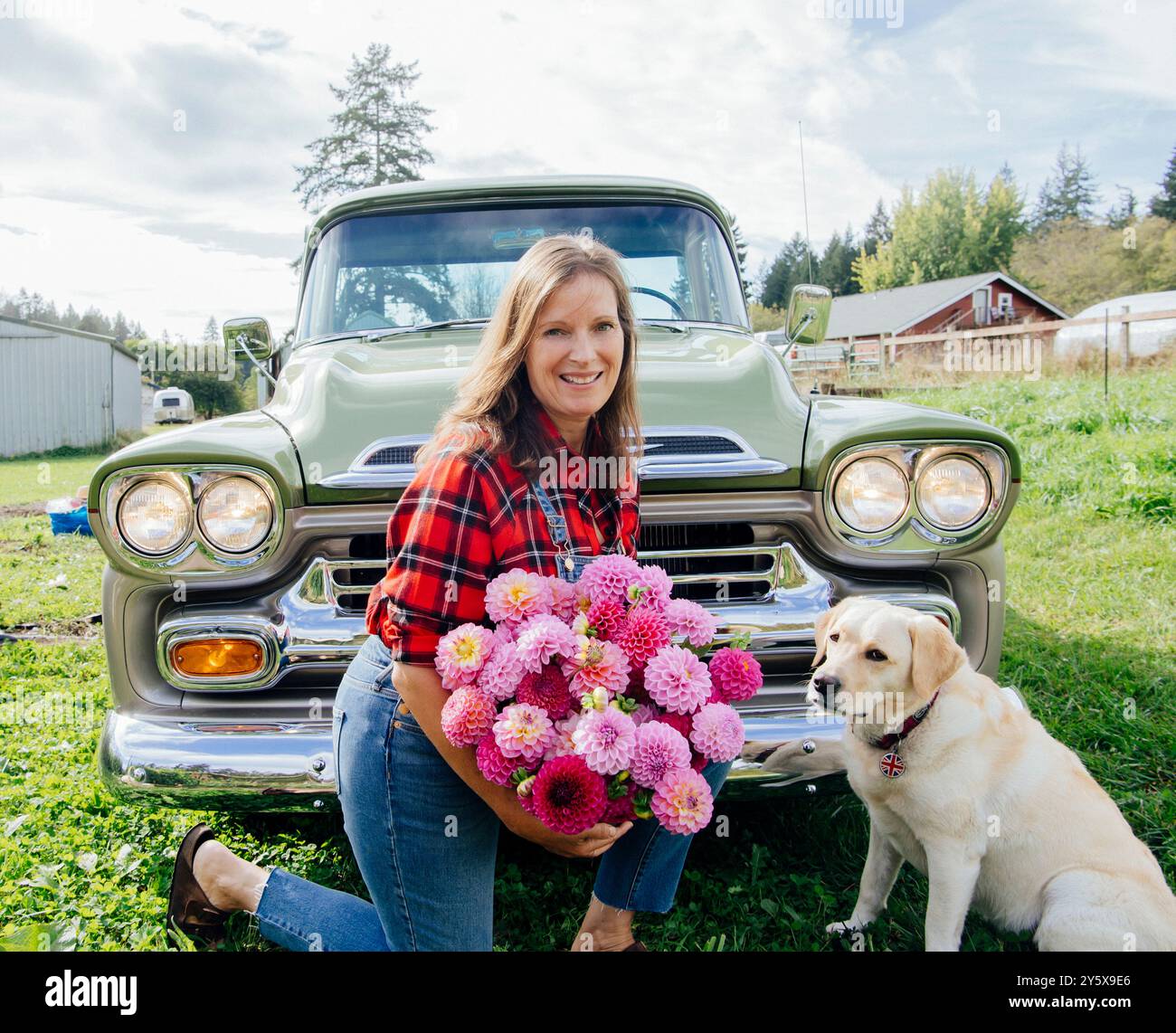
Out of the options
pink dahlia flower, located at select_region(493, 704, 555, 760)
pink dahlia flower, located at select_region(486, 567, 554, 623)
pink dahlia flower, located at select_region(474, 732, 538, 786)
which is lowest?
pink dahlia flower, located at select_region(474, 732, 538, 786)

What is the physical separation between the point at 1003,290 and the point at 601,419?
45.0 metres

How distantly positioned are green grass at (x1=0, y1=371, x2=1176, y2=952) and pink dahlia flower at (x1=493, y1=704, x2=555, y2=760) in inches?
43.4

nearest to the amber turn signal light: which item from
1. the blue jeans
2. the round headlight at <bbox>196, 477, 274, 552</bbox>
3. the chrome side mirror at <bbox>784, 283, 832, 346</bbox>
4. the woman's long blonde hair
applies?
the round headlight at <bbox>196, 477, 274, 552</bbox>

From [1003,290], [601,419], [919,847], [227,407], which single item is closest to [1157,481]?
[919,847]

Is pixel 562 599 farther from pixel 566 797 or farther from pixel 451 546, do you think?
pixel 566 797

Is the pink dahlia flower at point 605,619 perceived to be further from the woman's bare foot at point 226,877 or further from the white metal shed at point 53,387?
the white metal shed at point 53,387

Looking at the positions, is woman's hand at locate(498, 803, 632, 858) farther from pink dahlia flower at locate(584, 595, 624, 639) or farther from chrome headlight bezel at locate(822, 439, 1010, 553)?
chrome headlight bezel at locate(822, 439, 1010, 553)

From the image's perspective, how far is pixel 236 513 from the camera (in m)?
2.28

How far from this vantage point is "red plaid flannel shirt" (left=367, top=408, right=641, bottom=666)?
1.61 m

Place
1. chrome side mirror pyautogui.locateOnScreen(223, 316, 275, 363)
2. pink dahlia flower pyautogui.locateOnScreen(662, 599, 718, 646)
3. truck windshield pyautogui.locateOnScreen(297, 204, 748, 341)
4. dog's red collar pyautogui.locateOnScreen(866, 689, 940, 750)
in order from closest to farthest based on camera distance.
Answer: pink dahlia flower pyautogui.locateOnScreen(662, 599, 718, 646)
dog's red collar pyautogui.locateOnScreen(866, 689, 940, 750)
truck windshield pyautogui.locateOnScreen(297, 204, 748, 341)
chrome side mirror pyautogui.locateOnScreen(223, 316, 275, 363)

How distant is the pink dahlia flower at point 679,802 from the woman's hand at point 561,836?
102 millimetres

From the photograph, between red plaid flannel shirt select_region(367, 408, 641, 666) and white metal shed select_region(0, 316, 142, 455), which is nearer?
red plaid flannel shirt select_region(367, 408, 641, 666)

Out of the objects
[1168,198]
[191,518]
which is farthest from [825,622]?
[1168,198]

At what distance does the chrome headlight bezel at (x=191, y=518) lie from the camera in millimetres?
2248
